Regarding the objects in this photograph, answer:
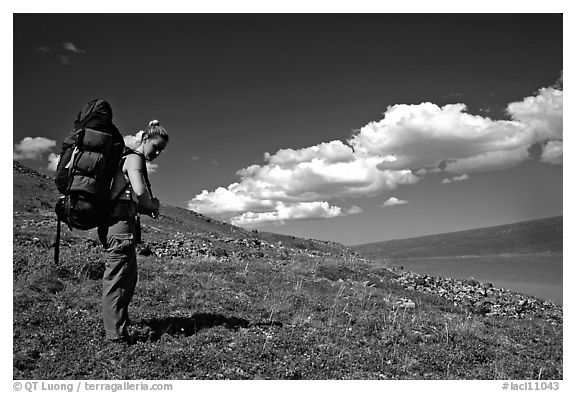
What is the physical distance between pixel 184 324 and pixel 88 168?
4086mm

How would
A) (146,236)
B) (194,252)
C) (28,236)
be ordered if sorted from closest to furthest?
(28,236) → (194,252) → (146,236)

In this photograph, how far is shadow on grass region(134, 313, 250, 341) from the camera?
8712 mm

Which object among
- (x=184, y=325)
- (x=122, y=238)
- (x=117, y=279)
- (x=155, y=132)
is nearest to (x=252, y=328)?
(x=184, y=325)

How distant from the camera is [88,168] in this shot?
768 cm

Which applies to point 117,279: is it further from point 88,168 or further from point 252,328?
point 252,328

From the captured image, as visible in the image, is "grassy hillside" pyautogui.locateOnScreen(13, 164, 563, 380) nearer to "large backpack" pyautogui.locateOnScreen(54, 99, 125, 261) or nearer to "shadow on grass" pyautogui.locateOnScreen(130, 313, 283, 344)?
"shadow on grass" pyautogui.locateOnScreen(130, 313, 283, 344)

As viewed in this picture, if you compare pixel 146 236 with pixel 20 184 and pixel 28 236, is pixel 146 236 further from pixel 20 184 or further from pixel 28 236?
pixel 20 184

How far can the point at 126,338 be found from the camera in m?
8.12

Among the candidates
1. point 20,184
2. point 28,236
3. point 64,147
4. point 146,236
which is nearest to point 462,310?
point 64,147

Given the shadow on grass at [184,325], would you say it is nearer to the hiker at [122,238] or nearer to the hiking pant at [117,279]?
the hiking pant at [117,279]

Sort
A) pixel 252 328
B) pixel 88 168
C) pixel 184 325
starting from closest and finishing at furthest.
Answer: pixel 88 168 < pixel 184 325 < pixel 252 328

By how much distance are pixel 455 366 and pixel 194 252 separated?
565 inches

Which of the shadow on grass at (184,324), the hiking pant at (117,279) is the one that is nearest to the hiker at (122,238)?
the hiking pant at (117,279)

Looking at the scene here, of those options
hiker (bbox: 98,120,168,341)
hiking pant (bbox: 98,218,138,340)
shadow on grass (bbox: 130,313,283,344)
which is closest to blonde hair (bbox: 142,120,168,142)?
hiker (bbox: 98,120,168,341)
